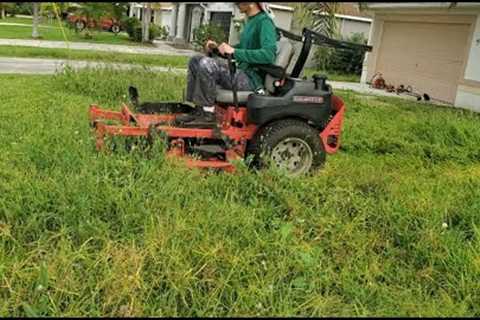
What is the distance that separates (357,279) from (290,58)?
250 centimetres

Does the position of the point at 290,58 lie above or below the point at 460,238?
above

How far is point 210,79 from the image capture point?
189 inches

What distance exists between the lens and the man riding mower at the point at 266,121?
4562mm

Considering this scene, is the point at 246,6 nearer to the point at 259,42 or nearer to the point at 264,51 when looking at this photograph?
the point at 264,51

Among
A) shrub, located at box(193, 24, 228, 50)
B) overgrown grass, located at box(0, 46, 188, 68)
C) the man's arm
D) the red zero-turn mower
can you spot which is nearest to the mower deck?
the red zero-turn mower

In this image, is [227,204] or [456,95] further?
[456,95]

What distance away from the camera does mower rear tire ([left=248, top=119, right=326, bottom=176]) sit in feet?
15.1

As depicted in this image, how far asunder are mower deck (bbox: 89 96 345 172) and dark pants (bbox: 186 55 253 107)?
0.60 feet

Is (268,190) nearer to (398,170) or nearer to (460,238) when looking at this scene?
(460,238)

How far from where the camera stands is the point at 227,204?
3.43 metres

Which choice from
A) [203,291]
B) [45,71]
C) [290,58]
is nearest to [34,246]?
[203,291]

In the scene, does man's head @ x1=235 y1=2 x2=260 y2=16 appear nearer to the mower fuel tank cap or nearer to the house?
the mower fuel tank cap

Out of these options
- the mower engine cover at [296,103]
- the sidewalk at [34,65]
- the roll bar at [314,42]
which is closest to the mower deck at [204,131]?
the mower engine cover at [296,103]

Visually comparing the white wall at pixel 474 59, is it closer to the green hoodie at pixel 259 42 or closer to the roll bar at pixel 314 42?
the roll bar at pixel 314 42
